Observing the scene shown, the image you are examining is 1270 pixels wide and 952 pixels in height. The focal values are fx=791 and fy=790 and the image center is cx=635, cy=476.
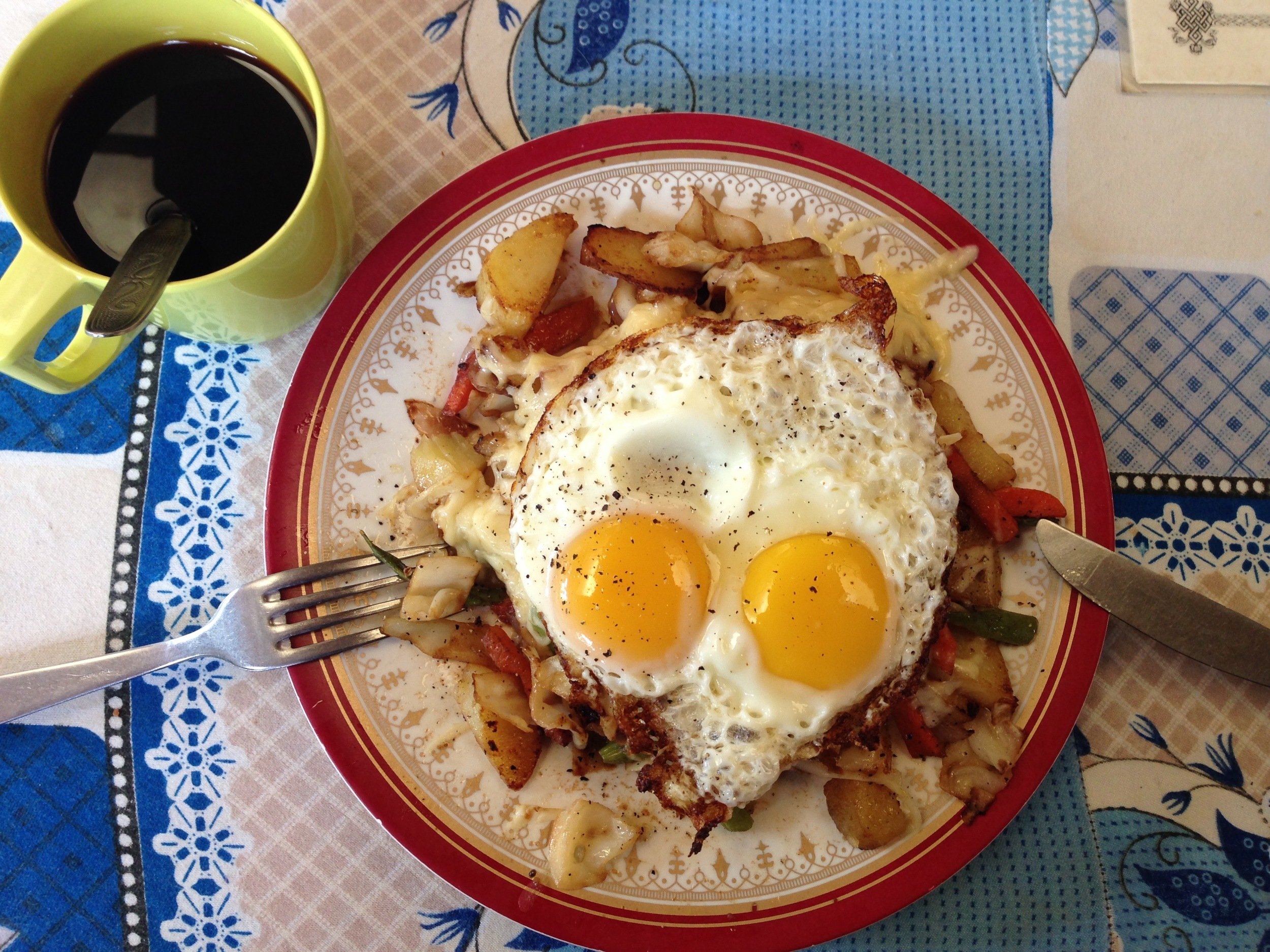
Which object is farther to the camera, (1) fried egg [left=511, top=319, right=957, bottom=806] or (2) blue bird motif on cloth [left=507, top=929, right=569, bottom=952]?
(2) blue bird motif on cloth [left=507, top=929, right=569, bottom=952]

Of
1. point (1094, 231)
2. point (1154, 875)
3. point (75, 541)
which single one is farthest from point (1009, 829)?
point (75, 541)

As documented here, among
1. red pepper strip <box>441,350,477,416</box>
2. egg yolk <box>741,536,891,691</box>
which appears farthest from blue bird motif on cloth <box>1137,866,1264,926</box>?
red pepper strip <box>441,350,477,416</box>

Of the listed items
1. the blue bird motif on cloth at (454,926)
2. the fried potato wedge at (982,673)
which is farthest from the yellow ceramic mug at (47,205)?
the fried potato wedge at (982,673)

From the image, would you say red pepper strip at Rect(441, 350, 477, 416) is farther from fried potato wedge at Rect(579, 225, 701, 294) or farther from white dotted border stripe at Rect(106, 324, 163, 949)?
white dotted border stripe at Rect(106, 324, 163, 949)

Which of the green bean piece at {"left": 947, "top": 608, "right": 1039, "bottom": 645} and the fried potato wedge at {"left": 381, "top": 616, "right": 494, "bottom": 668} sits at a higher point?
the green bean piece at {"left": 947, "top": 608, "right": 1039, "bottom": 645}

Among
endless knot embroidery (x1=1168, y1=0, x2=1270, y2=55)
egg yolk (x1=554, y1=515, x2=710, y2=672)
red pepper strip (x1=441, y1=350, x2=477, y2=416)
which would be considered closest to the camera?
egg yolk (x1=554, y1=515, x2=710, y2=672)

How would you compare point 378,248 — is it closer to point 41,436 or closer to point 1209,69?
point 41,436
